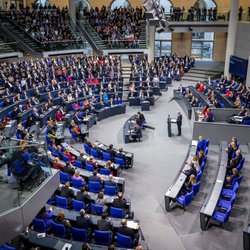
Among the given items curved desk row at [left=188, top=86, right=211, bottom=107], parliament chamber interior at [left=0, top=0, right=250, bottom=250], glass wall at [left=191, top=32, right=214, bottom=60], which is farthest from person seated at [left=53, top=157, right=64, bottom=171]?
glass wall at [left=191, top=32, right=214, bottom=60]

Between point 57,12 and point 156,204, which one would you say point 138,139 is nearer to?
point 156,204

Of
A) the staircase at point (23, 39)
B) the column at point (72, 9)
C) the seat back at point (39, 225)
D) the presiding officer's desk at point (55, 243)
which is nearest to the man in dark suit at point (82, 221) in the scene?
the presiding officer's desk at point (55, 243)

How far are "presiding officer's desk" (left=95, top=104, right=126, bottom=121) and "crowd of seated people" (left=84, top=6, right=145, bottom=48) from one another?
976 cm

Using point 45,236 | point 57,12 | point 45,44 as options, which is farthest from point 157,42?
point 45,236

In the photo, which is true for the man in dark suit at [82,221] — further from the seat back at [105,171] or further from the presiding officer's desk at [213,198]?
the seat back at [105,171]

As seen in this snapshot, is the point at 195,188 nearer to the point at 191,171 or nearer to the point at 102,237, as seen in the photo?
the point at 191,171

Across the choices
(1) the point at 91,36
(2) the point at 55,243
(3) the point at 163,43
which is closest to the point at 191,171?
(2) the point at 55,243

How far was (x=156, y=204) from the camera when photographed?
11078mm

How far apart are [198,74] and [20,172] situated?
84.5 feet

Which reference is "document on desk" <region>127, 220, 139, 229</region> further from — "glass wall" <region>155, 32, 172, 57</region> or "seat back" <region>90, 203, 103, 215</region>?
"glass wall" <region>155, 32, 172, 57</region>

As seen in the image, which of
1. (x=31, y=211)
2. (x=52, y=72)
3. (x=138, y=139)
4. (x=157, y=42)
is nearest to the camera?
(x=31, y=211)

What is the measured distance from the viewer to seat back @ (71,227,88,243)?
8.48 meters

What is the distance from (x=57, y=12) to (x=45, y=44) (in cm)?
650

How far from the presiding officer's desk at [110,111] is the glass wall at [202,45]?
18.6 metres
